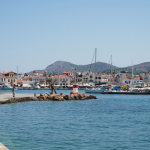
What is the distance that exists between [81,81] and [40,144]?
146m

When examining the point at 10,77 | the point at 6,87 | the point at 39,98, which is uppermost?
the point at 10,77

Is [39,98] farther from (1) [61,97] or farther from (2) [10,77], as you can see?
(2) [10,77]

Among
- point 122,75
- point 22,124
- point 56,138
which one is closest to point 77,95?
point 22,124

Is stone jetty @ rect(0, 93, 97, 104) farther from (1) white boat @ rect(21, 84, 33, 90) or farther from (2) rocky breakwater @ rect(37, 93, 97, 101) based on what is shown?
(1) white boat @ rect(21, 84, 33, 90)

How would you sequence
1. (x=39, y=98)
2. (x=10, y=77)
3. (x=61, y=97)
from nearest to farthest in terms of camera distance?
(x=39, y=98)
(x=61, y=97)
(x=10, y=77)

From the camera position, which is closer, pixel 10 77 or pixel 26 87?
pixel 26 87

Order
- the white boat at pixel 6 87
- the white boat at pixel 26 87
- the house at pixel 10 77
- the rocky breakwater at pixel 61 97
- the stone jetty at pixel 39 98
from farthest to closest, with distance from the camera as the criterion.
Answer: the house at pixel 10 77, the white boat at pixel 26 87, the white boat at pixel 6 87, the rocky breakwater at pixel 61 97, the stone jetty at pixel 39 98

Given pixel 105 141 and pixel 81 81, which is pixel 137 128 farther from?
pixel 81 81

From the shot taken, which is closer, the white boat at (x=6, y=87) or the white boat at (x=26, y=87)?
the white boat at (x=6, y=87)

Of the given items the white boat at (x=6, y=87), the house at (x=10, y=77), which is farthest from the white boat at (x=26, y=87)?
the white boat at (x=6, y=87)

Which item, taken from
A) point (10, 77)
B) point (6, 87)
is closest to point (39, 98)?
point (6, 87)

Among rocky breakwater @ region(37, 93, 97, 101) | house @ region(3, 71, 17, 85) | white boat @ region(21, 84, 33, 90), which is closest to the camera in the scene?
rocky breakwater @ region(37, 93, 97, 101)

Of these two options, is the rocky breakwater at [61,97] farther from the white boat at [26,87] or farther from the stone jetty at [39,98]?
the white boat at [26,87]

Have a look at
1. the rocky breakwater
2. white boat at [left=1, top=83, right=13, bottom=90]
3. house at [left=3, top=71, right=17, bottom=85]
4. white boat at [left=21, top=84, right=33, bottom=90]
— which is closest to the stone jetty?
the rocky breakwater
